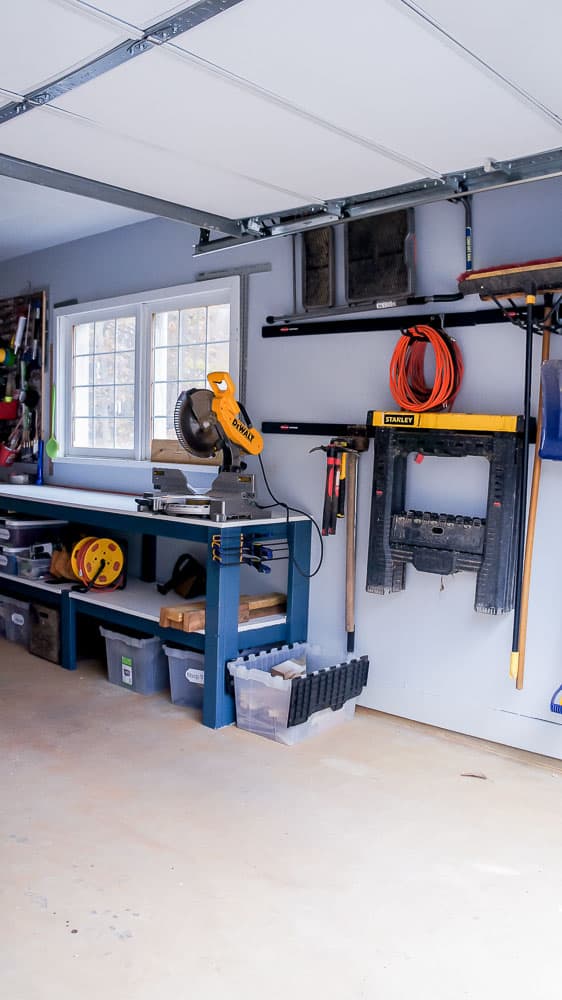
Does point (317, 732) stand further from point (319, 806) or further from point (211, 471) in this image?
point (211, 471)

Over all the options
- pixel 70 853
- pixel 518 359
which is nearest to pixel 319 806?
pixel 70 853

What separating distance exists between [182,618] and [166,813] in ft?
3.69

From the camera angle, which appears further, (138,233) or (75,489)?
(75,489)

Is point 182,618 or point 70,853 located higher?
point 182,618

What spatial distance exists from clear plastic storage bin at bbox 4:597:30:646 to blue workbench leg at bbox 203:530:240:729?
5.70 ft

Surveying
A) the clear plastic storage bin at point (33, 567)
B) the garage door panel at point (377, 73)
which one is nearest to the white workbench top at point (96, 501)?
the clear plastic storage bin at point (33, 567)

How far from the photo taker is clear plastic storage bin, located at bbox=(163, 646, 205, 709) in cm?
411

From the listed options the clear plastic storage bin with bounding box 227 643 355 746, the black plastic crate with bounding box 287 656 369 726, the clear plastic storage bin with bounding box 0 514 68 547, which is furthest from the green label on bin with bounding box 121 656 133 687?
the clear plastic storage bin with bounding box 0 514 68 547

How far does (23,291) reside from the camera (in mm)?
6363

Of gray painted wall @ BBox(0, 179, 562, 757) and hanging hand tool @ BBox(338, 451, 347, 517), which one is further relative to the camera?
hanging hand tool @ BBox(338, 451, 347, 517)

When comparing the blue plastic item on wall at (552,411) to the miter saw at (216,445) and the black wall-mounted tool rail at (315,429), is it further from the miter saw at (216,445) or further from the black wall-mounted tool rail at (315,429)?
the miter saw at (216,445)

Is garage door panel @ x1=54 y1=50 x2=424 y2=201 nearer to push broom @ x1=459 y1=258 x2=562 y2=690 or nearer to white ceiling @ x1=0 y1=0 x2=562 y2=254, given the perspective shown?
white ceiling @ x1=0 y1=0 x2=562 y2=254

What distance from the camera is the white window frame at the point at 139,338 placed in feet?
15.5

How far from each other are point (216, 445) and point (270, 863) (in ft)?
6.88
